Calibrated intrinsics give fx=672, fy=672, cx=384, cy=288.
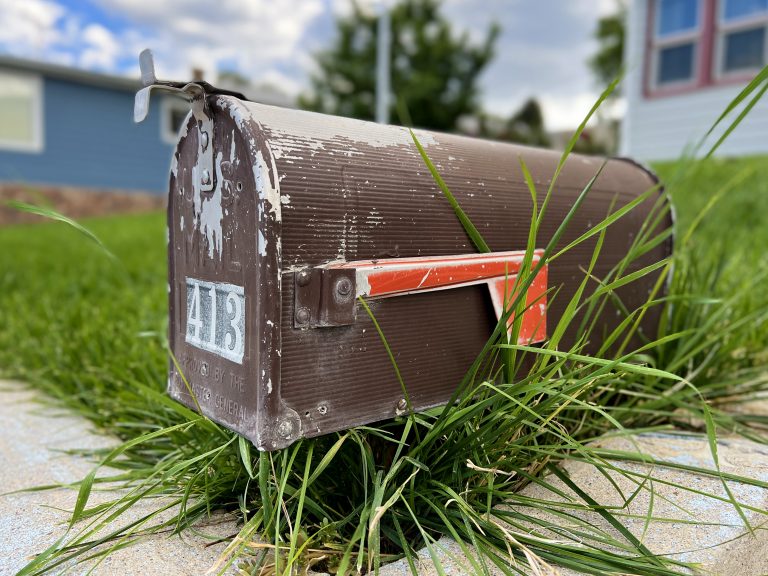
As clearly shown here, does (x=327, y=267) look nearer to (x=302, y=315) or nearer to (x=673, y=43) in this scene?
(x=302, y=315)

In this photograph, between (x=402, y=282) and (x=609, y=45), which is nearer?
(x=402, y=282)

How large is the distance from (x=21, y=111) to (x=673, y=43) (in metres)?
11.1

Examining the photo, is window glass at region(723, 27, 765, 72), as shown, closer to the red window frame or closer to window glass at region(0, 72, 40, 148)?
the red window frame

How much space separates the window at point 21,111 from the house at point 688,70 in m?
10.3

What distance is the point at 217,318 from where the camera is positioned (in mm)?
1328

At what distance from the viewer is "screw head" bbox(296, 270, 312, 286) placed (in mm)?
1170

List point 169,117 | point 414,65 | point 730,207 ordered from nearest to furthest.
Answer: point 730,207, point 169,117, point 414,65

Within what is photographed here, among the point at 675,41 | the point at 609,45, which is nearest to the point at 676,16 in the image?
the point at 675,41

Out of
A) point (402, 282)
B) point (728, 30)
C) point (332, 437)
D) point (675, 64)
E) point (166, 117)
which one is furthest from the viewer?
point (166, 117)

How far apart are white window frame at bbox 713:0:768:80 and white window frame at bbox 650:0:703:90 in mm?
200

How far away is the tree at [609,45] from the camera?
2684 cm

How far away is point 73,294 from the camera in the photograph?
3.73 meters

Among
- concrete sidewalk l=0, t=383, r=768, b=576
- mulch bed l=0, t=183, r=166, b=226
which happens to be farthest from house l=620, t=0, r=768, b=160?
mulch bed l=0, t=183, r=166, b=226

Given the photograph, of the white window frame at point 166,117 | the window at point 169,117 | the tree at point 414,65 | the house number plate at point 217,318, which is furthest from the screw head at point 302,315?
the tree at point 414,65
